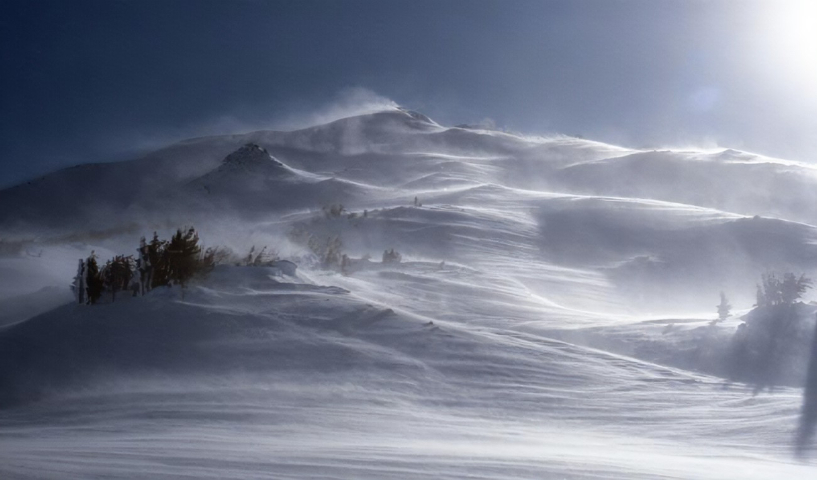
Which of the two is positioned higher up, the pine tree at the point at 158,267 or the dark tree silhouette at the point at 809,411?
the pine tree at the point at 158,267

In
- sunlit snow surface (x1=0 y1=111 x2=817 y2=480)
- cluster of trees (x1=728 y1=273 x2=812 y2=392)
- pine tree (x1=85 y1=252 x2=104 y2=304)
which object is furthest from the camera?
pine tree (x1=85 y1=252 x2=104 y2=304)

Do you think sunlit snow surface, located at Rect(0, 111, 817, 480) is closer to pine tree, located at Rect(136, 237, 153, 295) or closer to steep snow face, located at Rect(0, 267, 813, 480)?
steep snow face, located at Rect(0, 267, 813, 480)

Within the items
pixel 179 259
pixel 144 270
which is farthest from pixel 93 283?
pixel 179 259

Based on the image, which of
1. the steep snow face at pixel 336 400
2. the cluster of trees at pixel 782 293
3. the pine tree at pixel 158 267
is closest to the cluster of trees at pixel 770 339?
the cluster of trees at pixel 782 293

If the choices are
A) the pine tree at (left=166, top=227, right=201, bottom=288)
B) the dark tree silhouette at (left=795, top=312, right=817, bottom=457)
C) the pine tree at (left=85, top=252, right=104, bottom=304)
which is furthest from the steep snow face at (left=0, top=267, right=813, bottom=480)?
the pine tree at (left=85, top=252, right=104, bottom=304)

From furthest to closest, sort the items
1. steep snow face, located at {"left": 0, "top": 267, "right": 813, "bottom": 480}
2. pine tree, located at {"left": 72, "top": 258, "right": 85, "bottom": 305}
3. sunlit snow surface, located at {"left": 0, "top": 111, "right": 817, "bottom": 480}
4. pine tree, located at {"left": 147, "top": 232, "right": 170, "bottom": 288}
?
1. pine tree, located at {"left": 147, "top": 232, "right": 170, "bottom": 288}
2. pine tree, located at {"left": 72, "top": 258, "right": 85, "bottom": 305}
3. sunlit snow surface, located at {"left": 0, "top": 111, "right": 817, "bottom": 480}
4. steep snow face, located at {"left": 0, "top": 267, "right": 813, "bottom": 480}

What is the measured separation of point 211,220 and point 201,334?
23430 mm

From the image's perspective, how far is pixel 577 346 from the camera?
12109 millimetres

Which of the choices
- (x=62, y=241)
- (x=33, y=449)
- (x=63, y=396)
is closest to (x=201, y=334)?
(x=63, y=396)

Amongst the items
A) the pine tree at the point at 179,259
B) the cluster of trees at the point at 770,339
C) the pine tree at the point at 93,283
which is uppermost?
the pine tree at the point at 179,259

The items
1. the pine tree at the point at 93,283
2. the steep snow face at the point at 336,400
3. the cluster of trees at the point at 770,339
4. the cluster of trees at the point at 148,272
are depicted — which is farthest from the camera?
the cluster of trees at the point at 148,272

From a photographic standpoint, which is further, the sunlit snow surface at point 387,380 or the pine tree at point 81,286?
the pine tree at point 81,286

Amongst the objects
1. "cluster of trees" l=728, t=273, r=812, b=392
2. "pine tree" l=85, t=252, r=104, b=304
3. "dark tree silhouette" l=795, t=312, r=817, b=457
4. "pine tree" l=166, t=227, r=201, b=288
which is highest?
"pine tree" l=166, t=227, r=201, b=288

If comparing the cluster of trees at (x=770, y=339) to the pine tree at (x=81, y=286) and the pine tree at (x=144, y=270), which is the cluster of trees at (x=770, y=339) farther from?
the pine tree at (x=81, y=286)
